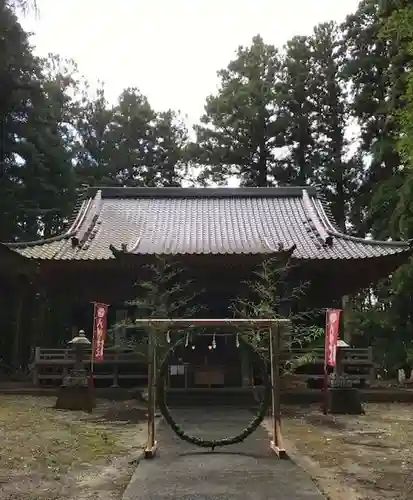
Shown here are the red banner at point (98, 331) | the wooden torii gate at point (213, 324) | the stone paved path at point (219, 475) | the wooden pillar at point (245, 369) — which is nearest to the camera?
the stone paved path at point (219, 475)

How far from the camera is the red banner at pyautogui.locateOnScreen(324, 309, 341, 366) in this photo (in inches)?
453

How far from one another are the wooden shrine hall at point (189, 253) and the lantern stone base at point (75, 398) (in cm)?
332

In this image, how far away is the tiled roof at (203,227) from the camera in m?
15.0

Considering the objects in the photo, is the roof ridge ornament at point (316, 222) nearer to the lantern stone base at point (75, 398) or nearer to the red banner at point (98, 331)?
the red banner at point (98, 331)

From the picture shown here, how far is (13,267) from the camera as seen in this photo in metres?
17.7

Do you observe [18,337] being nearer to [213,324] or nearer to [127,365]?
[127,365]

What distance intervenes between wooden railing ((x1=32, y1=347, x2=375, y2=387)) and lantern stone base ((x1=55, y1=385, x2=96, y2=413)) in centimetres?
182

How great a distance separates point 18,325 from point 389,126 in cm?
1617

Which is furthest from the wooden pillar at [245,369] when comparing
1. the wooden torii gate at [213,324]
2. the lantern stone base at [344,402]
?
the wooden torii gate at [213,324]

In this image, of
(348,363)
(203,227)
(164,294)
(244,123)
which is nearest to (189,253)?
(164,294)

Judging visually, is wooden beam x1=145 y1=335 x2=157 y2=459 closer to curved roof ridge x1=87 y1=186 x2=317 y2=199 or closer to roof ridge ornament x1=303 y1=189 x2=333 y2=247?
roof ridge ornament x1=303 y1=189 x2=333 y2=247

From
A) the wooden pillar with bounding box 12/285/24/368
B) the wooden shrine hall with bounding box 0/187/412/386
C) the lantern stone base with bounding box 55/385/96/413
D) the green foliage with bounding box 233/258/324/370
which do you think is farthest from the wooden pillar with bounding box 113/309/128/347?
the wooden pillar with bounding box 12/285/24/368

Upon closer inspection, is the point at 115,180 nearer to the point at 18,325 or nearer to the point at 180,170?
the point at 180,170

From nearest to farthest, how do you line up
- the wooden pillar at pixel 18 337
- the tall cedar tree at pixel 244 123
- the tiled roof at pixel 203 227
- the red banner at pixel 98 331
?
the red banner at pixel 98 331 → the tiled roof at pixel 203 227 → the wooden pillar at pixel 18 337 → the tall cedar tree at pixel 244 123
